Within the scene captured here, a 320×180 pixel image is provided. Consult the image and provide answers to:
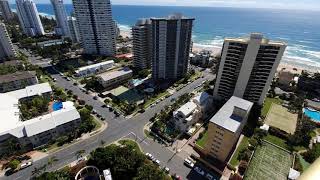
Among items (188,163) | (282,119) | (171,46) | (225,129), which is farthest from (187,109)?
(282,119)

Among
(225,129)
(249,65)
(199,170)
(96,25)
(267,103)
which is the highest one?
(96,25)

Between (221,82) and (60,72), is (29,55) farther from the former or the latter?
(221,82)

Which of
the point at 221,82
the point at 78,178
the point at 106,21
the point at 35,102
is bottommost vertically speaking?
the point at 78,178

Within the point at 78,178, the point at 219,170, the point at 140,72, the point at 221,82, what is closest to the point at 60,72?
the point at 140,72

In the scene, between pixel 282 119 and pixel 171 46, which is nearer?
pixel 282 119

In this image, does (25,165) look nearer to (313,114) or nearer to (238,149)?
(238,149)

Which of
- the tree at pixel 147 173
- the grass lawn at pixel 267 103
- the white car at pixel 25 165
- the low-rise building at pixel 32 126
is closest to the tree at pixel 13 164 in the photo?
the white car at pixel 25 165

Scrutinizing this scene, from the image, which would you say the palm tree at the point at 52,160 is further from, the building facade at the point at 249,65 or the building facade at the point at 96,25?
the building facade at the point at 96,25
